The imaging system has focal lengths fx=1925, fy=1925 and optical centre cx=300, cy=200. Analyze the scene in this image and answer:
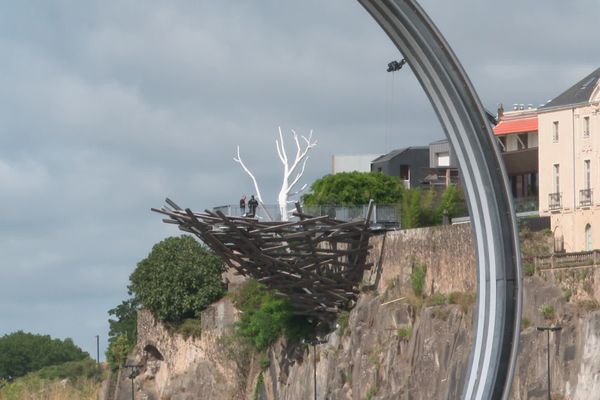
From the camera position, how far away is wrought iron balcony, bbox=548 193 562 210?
2125 inches

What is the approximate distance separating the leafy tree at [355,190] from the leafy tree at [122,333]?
10475 mm

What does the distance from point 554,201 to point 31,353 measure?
87266mm

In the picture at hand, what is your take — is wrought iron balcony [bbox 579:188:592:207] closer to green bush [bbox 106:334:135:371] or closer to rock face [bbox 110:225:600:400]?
rock face [bbox 110:225:600:400]

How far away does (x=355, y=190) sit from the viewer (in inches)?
2958

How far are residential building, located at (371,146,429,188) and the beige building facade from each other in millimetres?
31661

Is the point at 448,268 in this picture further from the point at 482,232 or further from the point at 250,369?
the point at 482,232

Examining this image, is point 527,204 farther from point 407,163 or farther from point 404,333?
point 407,163

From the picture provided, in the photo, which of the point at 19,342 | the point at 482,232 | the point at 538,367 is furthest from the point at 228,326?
the point at 19,342

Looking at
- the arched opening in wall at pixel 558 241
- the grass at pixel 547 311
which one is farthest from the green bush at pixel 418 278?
the grass at pixel 547 311

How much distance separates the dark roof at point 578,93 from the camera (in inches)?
2112

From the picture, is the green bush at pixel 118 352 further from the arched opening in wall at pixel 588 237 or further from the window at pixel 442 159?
the arched opening in wall at pixel 588 237

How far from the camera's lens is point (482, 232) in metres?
18.2

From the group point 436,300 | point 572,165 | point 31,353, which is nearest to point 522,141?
point 572,165

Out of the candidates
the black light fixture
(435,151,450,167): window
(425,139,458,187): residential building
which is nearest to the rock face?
(425,139,458,187): residential building
